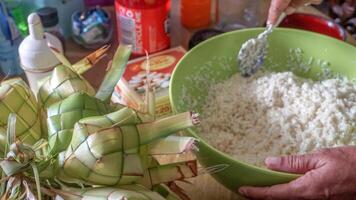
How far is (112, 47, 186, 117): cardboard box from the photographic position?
86 centimetres

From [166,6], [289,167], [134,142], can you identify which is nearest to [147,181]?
[134,142]

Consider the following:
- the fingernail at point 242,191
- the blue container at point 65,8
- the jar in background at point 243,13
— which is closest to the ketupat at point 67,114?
the fingernail at point 242,191

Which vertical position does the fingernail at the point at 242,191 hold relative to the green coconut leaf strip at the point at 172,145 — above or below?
below

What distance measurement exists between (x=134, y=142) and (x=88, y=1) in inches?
29.5

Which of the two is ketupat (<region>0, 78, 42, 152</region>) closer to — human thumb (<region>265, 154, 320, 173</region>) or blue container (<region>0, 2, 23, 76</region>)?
human thumb (<region>265, 154, 320, 173</region>)

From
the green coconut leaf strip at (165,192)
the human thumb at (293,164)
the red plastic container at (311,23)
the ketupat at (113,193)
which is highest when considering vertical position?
the ketupat at (113,193)

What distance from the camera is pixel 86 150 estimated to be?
1.53 feet

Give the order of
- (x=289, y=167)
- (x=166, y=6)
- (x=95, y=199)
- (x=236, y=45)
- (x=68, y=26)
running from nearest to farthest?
(x=95, y=199), (x=289, y=167), (x=236, y=45), (x=166, y=6), (x=68, y=26)

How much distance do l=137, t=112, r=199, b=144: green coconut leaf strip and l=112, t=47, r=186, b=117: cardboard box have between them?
34 centimetres

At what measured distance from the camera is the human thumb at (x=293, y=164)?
626 mm

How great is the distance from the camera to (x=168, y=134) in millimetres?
488

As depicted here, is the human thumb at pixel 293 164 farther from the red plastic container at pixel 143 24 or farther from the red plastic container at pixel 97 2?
the red plastic container at pixel 97 2

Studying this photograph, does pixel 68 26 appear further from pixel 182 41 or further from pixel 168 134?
pixel 168 134

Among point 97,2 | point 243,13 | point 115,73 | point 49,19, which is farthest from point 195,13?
point 115,73
